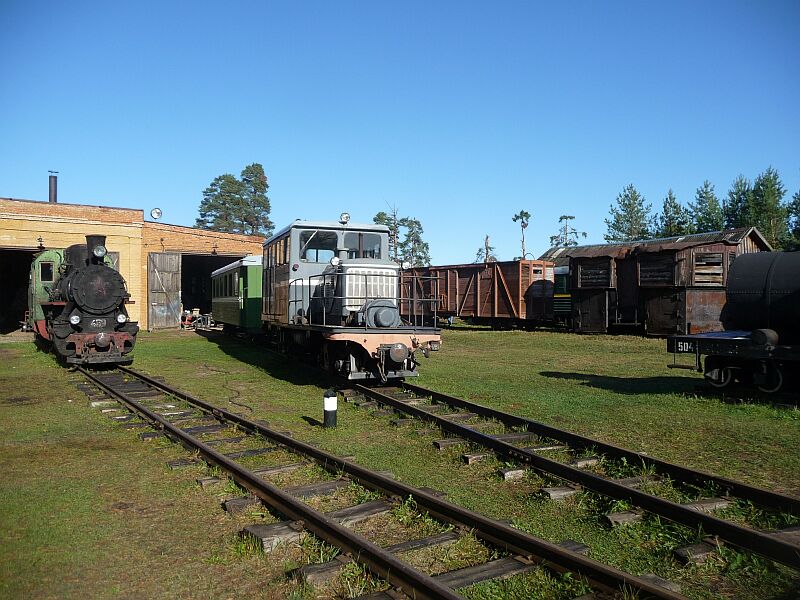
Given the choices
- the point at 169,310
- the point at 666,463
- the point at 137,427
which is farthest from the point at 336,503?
the point at 169,310

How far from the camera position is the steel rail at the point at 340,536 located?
3.57m

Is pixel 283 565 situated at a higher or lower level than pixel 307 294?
lower

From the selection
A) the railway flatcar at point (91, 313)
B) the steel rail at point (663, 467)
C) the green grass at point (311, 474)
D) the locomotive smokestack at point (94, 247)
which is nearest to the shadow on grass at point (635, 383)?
the green grass at point (311, 474)

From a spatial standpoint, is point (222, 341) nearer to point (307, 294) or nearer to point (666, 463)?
point (307, 294)

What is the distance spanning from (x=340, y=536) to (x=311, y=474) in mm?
1833

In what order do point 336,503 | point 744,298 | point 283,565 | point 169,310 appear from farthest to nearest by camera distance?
point 169,310 → point 744,298 → point 336,503 → point 283,565

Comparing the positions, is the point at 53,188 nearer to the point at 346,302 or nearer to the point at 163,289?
the point at 163,289

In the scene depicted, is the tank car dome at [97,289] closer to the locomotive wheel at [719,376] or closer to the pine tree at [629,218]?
the locomotive wheel at [719,376]

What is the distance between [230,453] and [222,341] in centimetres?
1667

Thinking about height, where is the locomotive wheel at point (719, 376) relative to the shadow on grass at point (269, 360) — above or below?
above

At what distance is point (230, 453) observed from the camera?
22.4 ft

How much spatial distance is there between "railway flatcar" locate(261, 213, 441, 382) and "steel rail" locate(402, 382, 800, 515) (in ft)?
7.23

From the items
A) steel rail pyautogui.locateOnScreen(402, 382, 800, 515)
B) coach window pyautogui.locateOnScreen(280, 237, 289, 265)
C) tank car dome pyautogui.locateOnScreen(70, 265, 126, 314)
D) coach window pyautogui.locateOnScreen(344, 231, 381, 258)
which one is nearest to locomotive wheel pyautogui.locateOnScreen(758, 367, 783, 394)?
steel rail pyautogui.locateOnScreen(402, 382, 800, 515)

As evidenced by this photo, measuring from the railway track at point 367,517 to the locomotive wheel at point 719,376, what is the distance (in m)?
7.25
